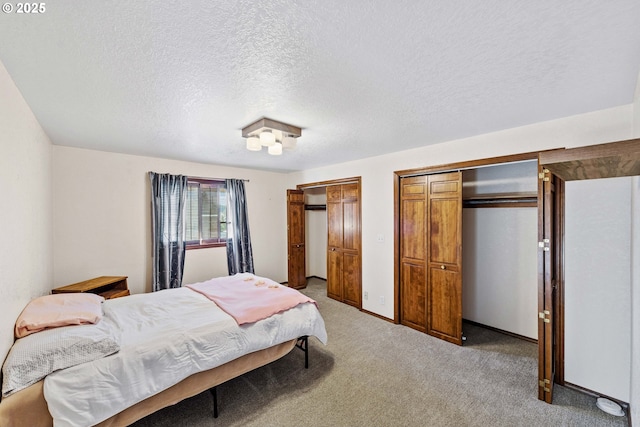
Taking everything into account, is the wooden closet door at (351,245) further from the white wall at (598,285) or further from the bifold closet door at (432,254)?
the white wall at (598,285)

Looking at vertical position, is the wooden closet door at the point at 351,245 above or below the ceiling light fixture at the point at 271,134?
below

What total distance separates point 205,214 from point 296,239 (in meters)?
1.83

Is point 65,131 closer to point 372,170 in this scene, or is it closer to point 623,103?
point 372,170

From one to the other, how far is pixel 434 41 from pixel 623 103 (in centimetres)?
197

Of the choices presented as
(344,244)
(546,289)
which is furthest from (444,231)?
(344,244)

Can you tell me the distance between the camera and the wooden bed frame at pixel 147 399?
143cm

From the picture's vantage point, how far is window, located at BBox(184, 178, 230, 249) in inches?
174

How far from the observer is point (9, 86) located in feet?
5.12

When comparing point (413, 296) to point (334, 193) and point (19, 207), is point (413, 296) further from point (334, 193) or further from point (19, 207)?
point (19, 207)

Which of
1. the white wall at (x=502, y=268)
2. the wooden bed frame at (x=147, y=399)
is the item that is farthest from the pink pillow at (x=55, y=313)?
the white wall at (x=502, y=268)

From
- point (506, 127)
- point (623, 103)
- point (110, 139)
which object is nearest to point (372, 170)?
point (506, 127)

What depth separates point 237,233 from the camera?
483 centimetres

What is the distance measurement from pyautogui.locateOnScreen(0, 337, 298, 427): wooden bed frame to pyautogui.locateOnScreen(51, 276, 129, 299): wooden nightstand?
1800mm

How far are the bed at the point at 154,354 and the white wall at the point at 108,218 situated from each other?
1177mm
